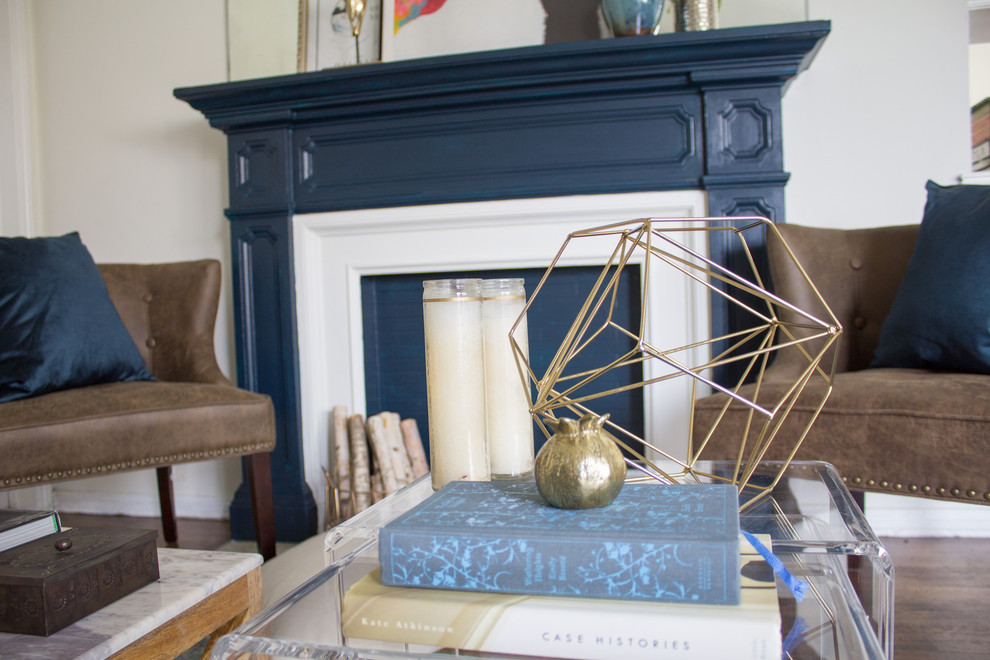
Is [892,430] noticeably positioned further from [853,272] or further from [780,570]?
[780,570]

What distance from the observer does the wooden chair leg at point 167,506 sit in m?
2.30

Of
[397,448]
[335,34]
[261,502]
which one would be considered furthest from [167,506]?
[335,34]

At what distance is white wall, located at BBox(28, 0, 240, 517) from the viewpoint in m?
2.66

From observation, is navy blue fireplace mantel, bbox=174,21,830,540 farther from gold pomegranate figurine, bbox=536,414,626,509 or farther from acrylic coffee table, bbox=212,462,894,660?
gold pomegranate figurine, bbox=536,414,626,509

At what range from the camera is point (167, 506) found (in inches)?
90.6

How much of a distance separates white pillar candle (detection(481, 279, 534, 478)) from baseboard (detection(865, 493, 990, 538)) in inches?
67.0

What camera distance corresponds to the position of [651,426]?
7.45 feet

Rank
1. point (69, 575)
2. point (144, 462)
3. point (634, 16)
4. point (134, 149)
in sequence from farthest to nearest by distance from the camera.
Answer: point (134, 149) → point (634, 16) → point (144, 462) → point (69, 575)

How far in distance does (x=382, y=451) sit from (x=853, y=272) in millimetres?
1482

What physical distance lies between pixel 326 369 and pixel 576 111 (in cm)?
119

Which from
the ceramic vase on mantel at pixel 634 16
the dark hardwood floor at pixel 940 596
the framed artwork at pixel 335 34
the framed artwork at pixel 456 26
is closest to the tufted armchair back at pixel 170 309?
the dark hardwood floor at pixel 940 596

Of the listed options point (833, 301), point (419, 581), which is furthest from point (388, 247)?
point (419, 581)

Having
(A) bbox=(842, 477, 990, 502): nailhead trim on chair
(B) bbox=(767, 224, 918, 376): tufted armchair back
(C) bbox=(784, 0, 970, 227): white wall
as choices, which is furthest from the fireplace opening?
(A) bbox=(842, 477, 990, 502): nailhead trim on chair

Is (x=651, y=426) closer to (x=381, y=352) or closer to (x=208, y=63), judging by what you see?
(x=381, y=352)
